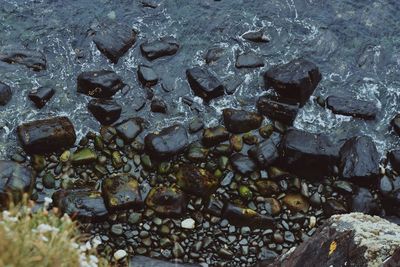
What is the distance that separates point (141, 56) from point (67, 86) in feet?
7.05

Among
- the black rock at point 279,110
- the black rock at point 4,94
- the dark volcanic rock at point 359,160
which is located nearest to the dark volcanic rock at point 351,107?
the dark volcanic rock at point 359,160

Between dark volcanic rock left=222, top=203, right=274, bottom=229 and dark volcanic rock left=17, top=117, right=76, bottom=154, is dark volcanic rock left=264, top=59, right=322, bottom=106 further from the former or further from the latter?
dark volcanic rock left=17, top=117, right=76, bottom=154

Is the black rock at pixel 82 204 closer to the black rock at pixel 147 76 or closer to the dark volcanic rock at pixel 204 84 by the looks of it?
the black rock at pixel 147 76

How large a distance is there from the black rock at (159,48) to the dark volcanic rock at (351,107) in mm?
4411

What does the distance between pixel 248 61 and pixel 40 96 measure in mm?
5594

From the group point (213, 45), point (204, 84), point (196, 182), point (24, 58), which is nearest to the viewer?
point (196, 182)

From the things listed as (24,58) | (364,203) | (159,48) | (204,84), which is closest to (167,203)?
(204,84)

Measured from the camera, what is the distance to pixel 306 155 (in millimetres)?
13531

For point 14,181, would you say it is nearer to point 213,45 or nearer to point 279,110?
point 279,110

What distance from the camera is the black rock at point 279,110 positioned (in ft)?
47.6

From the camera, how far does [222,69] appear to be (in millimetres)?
15633

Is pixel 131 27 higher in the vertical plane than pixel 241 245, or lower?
higher

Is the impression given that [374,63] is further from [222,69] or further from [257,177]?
[257,177]

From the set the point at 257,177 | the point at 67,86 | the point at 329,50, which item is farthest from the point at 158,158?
the point at 329,50
